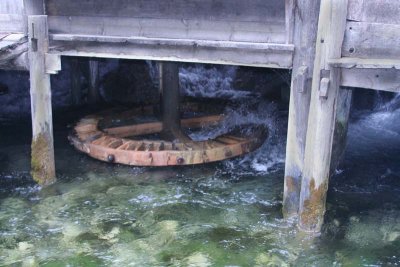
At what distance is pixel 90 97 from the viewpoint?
9914mm

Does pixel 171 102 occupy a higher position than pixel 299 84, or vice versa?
pixel 299 84

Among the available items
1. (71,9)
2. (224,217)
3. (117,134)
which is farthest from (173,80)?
(224,217)

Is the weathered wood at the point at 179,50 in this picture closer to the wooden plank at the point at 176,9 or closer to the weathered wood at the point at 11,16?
the wooden plank at the point at 176,9

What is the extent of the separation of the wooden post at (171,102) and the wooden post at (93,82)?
2922 millimetres

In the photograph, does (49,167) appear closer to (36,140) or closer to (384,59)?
(36,140)

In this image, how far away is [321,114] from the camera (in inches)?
176

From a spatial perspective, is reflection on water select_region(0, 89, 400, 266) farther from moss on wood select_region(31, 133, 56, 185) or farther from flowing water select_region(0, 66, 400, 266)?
moss on wood select_region(31, 133, 56, 185)

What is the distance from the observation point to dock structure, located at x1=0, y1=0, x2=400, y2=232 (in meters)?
4.24

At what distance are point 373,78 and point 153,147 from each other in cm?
344

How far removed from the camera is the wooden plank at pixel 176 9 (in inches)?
201

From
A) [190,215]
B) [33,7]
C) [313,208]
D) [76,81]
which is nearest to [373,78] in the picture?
[313,208]

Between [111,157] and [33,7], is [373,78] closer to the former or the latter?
Result: [111,157]

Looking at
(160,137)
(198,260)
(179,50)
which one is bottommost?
(198,260)

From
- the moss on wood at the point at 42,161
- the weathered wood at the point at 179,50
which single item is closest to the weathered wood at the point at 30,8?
the weathered wood at the point at 179,50
